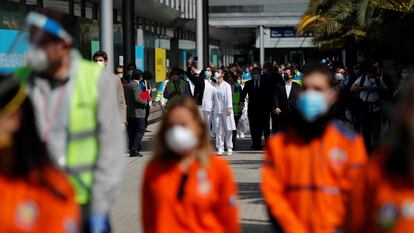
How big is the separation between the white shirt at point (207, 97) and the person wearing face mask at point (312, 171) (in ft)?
43.0

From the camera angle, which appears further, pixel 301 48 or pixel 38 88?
pixel 301 48

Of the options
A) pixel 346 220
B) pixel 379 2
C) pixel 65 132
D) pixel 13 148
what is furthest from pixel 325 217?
pixel 379 2

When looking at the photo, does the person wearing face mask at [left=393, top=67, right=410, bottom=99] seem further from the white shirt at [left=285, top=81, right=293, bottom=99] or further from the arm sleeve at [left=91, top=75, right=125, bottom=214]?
the arm sleeve at [left=91, top=75, right=125, bottom=214]

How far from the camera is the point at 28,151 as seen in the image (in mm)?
3812

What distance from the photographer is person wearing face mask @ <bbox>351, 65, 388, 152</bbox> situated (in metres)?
15.2

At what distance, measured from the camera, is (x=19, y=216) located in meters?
3.67

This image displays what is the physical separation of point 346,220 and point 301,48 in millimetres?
74206

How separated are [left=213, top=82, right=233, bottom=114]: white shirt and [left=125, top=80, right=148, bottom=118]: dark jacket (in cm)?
166

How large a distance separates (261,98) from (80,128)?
14.6 metres

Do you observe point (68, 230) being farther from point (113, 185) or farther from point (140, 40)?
point (140, 40)

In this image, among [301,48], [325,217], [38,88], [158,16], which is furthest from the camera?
[301,48]

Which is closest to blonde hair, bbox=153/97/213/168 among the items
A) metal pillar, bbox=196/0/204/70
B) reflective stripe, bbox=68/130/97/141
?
reflective stripe, bbox=68/130/97/141

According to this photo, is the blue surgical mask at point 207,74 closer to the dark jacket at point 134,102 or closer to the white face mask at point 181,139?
the dark jacket at point 134,102

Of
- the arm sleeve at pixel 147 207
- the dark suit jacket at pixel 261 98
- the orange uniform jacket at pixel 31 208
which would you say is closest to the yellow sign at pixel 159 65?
the dark suit jacket at pixel 261 98
